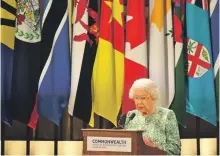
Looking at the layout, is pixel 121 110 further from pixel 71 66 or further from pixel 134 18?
pixel 134 18

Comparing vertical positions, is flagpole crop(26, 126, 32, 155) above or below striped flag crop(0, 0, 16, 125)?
below

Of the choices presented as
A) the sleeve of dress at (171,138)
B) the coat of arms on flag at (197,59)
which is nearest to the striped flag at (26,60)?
the coat of arms on flag at (197,59)

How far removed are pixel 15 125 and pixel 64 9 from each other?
1.22 m

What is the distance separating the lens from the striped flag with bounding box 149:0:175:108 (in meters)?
3.82

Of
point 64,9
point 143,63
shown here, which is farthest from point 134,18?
point 64,9

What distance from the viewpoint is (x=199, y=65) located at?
153 inches

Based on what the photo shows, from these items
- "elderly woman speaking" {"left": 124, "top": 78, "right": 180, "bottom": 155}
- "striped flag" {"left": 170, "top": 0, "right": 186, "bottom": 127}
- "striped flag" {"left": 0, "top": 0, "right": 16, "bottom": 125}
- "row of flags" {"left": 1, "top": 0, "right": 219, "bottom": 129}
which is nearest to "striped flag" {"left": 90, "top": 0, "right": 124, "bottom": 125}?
"row of flags" {"left": 1, "top": 0, "right": 219, "bottom": 129}

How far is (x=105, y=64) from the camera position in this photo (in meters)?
3.87

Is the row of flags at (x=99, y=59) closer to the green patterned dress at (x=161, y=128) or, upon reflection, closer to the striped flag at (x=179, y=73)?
the striped flag at (x=179, y=73)

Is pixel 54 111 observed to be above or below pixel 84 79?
below

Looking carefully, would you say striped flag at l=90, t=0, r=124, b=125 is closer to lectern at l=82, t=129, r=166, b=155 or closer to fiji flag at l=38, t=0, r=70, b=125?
fiji flag at l=38, t=0, r=70, b=125

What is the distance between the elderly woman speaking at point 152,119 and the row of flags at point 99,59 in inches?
53.2

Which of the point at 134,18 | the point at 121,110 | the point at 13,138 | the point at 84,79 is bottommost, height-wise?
the point at 13,138

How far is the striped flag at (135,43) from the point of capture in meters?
3.86
